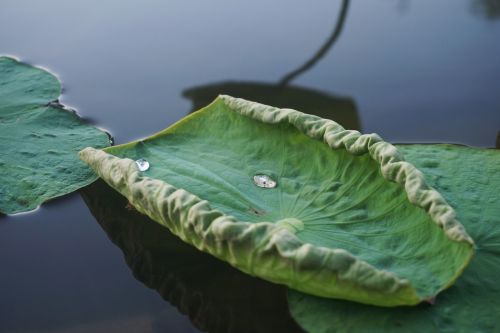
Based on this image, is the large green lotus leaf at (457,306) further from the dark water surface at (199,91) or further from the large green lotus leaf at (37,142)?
the large green lotus leaf at (37,142)

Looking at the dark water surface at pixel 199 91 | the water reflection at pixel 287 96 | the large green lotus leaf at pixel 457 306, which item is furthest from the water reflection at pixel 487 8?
the large green lotus leaf at pixel 457 306

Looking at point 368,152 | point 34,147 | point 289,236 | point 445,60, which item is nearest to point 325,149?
point 368,152

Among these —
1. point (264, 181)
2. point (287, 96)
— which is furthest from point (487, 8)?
point (264, 181)

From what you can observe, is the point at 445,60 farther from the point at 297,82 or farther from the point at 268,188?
the point at 268,188

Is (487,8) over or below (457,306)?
over

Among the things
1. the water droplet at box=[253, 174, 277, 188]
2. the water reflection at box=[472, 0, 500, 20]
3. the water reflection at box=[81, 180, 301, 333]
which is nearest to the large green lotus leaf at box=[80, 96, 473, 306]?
the water droplet at box=[253, 174, 277, 188]

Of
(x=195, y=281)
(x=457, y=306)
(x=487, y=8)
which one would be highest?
(x=487, y=8)

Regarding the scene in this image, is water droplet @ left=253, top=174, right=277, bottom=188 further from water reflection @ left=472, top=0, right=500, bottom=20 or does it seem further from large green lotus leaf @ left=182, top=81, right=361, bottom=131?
water reflection @ left=472, top=0, right=500, bottom=20

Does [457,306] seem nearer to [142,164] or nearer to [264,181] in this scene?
[264,181]
